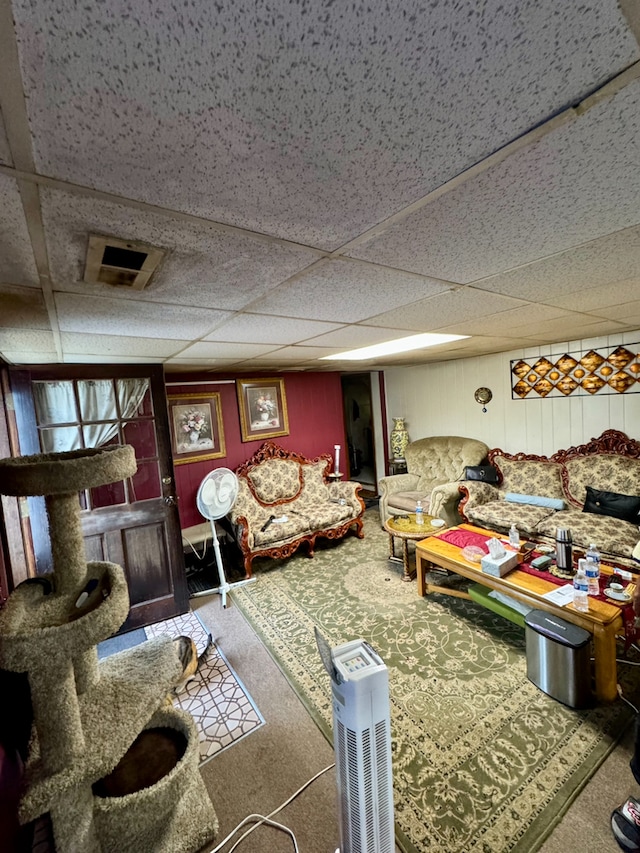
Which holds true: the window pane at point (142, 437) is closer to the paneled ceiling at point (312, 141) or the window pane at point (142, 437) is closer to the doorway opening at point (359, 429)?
the paneled ceiling at point (312, 141)

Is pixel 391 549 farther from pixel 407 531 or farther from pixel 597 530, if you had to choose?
pixel 597 530

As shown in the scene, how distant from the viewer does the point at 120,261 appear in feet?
3.19

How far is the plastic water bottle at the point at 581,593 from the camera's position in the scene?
6.97 feet

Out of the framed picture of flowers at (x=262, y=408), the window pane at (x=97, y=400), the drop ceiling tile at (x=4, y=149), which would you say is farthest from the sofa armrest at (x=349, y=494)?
the drop ceiling tile at (x=4, y=149)

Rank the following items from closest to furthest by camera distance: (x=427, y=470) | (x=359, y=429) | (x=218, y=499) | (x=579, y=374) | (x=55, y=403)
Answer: (x=55, y=403) → (x=218, y=499) → (x=579, y=374) → (x=427, y=470) → (x=359, y=429)

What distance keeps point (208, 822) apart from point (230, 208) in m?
2.23

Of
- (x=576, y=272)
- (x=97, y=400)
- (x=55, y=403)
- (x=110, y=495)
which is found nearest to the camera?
(x=576, y=272)

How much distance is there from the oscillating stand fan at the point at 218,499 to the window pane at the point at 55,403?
3.98 ft

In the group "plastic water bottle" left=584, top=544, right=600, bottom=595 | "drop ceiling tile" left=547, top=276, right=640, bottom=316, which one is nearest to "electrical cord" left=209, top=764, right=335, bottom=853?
"plastic water bottle" left=584, top=544, right=600, bottom=595

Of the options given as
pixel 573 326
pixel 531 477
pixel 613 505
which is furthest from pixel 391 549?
pixel 573 326

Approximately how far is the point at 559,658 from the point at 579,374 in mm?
3045

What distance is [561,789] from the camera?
5.17 ft

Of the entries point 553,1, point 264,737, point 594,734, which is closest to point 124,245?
point 553,1

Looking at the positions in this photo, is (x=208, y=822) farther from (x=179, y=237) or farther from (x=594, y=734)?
(x=179, y=237)
